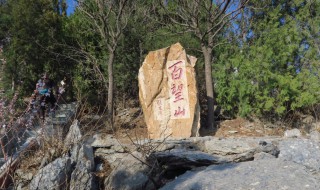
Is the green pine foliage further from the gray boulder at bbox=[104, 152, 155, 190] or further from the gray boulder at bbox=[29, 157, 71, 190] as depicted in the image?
the gray boulder at bbox=[29, 157, 71, 190]

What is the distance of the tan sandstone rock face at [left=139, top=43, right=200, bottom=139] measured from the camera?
24.7ft

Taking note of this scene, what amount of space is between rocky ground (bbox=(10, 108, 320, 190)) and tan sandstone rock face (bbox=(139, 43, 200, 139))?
39.7 inches

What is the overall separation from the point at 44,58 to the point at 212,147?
21.0ft

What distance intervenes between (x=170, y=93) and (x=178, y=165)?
2525mm

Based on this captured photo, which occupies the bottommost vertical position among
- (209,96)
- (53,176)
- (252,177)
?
(252,177)

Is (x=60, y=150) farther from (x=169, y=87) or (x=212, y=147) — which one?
(x=169, y=87)

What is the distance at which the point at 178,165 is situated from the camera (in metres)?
5.50

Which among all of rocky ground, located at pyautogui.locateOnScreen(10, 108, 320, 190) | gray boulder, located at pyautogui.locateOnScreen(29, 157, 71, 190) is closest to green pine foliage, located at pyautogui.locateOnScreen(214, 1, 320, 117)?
rocky ground, located at pyautogui.locateOnScreen(10, 108, 320, 190)

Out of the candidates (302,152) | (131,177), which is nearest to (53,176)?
(131,177)

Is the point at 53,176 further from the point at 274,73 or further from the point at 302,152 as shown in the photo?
the point at 274,73

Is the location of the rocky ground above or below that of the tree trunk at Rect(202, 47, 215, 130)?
below

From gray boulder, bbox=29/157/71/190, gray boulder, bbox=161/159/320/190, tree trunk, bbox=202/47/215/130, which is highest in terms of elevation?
tree trunk, bbox=202/47/215/130

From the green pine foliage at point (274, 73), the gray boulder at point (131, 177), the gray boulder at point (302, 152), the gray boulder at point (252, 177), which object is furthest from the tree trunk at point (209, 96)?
the gray boulder at point (131, 177)

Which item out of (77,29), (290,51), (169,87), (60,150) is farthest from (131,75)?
(60,150)
